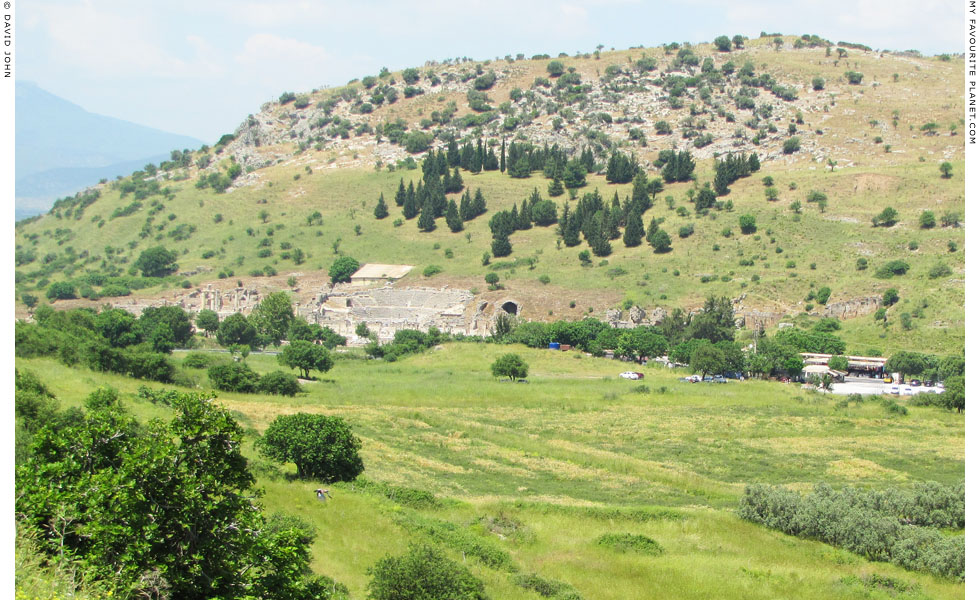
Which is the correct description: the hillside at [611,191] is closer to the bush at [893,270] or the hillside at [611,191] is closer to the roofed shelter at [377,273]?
the bush at [893,270]

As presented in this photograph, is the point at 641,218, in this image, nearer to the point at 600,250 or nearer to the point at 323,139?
the point at 600,250

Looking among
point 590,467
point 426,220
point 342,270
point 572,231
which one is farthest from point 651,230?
point 590,467

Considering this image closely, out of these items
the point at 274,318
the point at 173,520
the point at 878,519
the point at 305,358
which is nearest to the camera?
the point at 173,520

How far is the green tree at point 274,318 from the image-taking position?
87875 mm

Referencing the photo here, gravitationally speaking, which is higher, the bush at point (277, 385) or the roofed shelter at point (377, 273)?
the roofed shelter at point (377, 273)

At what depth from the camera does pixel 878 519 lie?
30.0m

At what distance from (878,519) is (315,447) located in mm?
20291

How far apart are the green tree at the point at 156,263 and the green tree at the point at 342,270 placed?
971 inches

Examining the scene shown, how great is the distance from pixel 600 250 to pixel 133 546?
307 feet

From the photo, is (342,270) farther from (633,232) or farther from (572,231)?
(633,232)

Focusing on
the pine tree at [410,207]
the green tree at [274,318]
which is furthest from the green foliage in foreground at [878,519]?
the pine tree at [410,207]

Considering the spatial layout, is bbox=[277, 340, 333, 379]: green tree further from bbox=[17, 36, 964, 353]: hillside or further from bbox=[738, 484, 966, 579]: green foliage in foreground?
bbox=[738, 484, 966, 579]: green foliage in foreground

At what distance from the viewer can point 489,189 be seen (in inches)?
5148

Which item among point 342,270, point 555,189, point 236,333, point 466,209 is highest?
point 555,189
